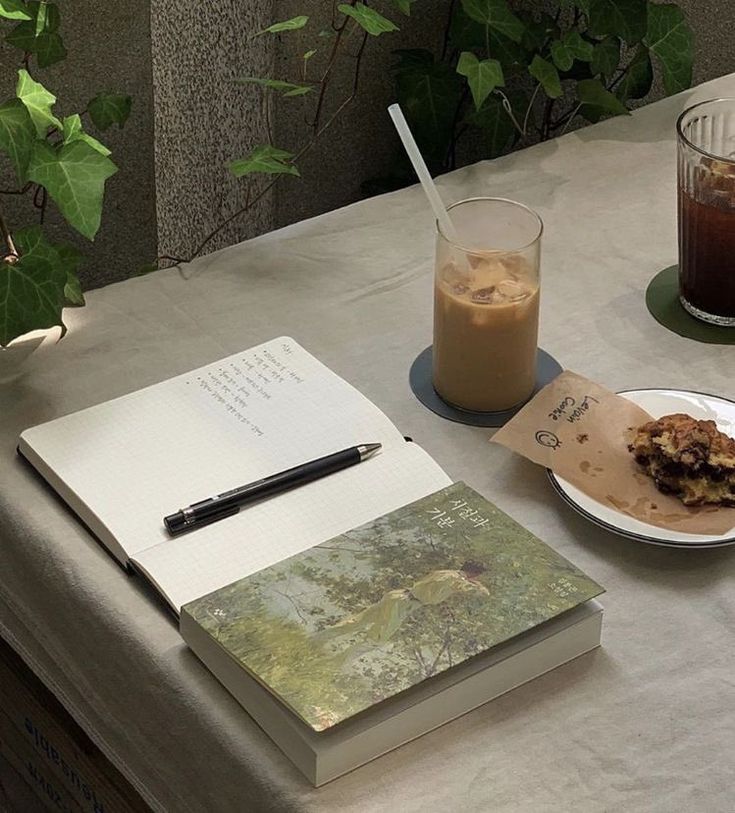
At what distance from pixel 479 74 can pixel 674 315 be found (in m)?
0.42

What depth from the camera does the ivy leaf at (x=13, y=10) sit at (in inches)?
46.3

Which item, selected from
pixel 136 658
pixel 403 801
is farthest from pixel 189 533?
pixel 403 801

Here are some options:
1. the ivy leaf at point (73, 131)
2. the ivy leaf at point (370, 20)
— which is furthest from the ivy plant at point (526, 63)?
the ivy leaf at point (73, 131)

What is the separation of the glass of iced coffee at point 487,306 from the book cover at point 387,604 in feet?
0.53

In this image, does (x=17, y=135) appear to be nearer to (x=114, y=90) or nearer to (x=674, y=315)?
(x=114, y=90)

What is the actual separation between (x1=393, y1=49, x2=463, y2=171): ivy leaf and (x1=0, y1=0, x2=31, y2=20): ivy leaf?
557mm

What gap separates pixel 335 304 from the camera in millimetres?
1151

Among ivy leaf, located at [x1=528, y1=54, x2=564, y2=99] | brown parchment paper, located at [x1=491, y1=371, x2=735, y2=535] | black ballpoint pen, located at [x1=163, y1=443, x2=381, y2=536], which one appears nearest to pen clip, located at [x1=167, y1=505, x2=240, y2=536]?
black ballpoint pen, located at [x1=163, y1=443, x2=381, y2=536]

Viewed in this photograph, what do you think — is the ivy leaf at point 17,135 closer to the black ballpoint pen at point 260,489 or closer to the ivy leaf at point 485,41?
the black ballpoint pen at point 260,489

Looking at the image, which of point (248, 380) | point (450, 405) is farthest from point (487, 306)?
point (248, 380)

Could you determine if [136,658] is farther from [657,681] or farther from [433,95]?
[433,95]

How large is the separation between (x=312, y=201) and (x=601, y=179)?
49cm

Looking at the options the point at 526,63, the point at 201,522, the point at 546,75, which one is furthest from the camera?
the point at 526,63

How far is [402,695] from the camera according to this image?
0.74 metres
